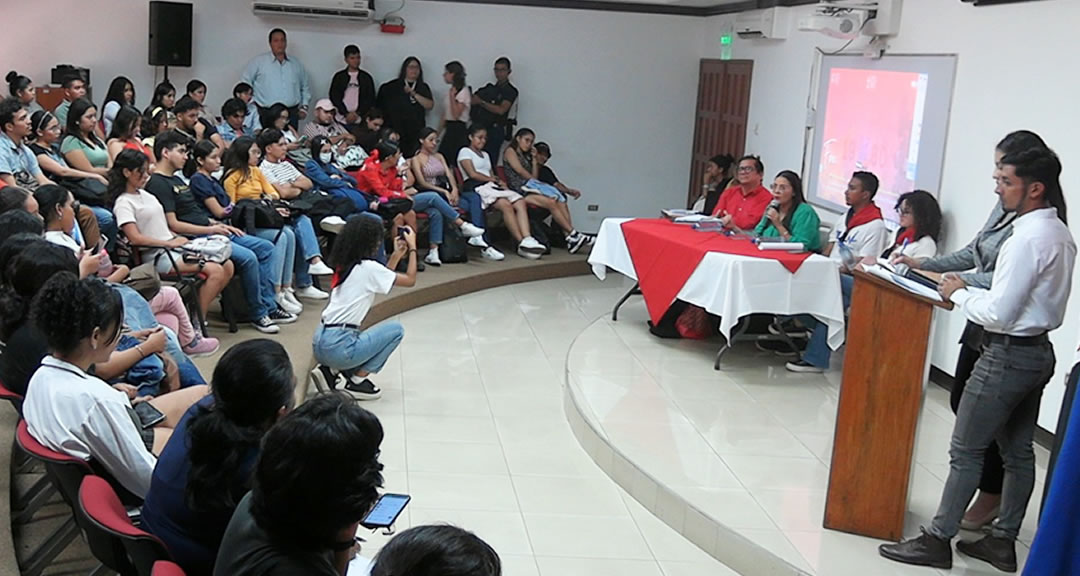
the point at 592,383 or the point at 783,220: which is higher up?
the point at 783,220

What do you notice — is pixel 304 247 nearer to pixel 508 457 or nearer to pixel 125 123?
pixel 125 123

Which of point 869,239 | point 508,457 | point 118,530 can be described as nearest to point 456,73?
point 869,239

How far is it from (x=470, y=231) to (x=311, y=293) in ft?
6.98

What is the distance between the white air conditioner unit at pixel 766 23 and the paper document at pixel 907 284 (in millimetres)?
5368

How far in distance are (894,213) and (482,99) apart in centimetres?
466

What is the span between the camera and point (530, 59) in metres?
10.8

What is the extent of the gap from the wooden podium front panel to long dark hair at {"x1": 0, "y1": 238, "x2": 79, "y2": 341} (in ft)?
8.98

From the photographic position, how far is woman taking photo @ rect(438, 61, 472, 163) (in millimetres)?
10305

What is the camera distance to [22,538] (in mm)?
3502

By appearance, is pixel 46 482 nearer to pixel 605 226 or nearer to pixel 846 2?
pixel 605 226

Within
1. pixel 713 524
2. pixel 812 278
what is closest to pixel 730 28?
pixel 812 278

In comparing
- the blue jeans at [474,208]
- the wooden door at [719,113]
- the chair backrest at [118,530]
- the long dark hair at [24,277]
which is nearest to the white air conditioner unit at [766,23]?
the wooden door at [719,113]

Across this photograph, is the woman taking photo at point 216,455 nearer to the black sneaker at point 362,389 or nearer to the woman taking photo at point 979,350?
the woman taking photo at point 979,350
